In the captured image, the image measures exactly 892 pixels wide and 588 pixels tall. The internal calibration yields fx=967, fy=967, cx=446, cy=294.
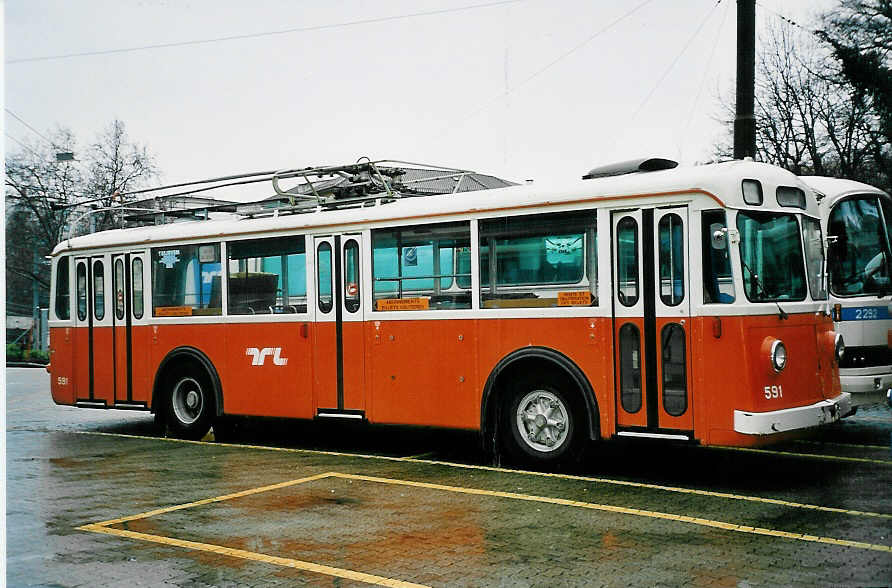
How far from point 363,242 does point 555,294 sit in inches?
105

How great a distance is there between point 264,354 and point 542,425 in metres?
4.06

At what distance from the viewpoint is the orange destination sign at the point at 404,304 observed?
10.4m

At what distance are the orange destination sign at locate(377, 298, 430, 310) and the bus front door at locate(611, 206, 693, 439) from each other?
7.60 feet

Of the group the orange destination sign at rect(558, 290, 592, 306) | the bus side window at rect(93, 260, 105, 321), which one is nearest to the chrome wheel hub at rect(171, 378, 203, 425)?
the bus side window at rect(93, 260, 105, 321)

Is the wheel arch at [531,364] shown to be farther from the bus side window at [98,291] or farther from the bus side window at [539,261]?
the bus side window at [98,291]

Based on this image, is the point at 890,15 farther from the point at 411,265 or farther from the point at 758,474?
the point at 411,265

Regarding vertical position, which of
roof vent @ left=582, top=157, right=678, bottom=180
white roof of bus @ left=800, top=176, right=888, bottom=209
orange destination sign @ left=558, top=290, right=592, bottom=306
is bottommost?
orange destination sign @ left=558, top=290, right=592, bottom=306

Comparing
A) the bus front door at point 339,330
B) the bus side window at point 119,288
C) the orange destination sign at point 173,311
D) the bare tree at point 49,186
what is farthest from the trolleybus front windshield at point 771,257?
the bare tree at point 49,186

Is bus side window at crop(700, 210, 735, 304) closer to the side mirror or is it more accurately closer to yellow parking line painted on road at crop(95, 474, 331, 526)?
the side mirror

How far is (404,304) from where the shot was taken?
34.8 ft

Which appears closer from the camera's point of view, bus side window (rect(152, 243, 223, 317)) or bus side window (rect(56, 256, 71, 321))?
bus side window (rect(152, 243, 223, 317))

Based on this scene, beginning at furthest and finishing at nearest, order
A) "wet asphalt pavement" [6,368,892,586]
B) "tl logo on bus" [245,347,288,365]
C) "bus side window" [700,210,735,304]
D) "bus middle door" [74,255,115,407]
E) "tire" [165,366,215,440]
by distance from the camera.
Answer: "bus middle door" [74,255,115,407], "tire" [165,366,215,440], "tl logo on bus" [245,347,288,365], "bus side window" [700,210,735,304], "wet asphalt pavement" [6,368,892,586]

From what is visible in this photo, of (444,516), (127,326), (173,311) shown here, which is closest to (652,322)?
(444,516)

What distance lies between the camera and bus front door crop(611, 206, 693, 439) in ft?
28.1
